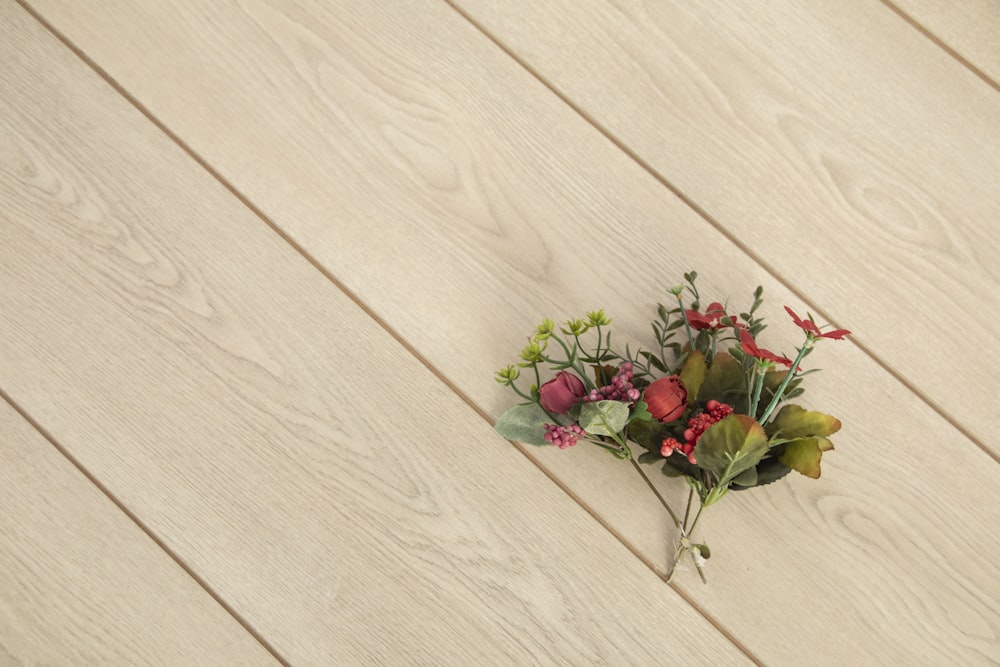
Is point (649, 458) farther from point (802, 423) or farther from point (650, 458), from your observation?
point (802, 423)

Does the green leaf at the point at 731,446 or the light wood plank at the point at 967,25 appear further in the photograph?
the light wood plank at the point at 967,25

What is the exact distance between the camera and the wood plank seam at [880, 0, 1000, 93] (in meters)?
0.71

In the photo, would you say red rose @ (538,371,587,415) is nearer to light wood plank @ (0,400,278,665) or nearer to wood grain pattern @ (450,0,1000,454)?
wood grain pattern @ (450,0,1000,454)

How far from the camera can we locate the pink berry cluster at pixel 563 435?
Answer: 61 centimetres

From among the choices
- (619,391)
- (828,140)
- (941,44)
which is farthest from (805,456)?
(941,44)

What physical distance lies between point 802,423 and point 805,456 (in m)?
0.02

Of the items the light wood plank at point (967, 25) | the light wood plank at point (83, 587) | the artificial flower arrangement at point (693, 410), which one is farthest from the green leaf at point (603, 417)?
the light wood plank at point (967, 25)

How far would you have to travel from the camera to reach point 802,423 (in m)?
0.59

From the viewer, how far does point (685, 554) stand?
2.19 ft

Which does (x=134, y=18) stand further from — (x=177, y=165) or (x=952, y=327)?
(x=952, y=327)

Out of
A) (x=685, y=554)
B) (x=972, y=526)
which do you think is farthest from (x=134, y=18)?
(x=972, y=526)

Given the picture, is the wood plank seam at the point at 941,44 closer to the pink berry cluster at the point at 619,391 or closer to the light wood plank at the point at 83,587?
the pink berry cluster at the point at 619,391

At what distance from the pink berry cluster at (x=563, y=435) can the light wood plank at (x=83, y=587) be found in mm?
Answer: 286

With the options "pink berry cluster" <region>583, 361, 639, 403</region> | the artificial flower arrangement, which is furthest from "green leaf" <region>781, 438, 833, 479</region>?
"pink berry cluster" <region>583, 361, 639, 403</region>
